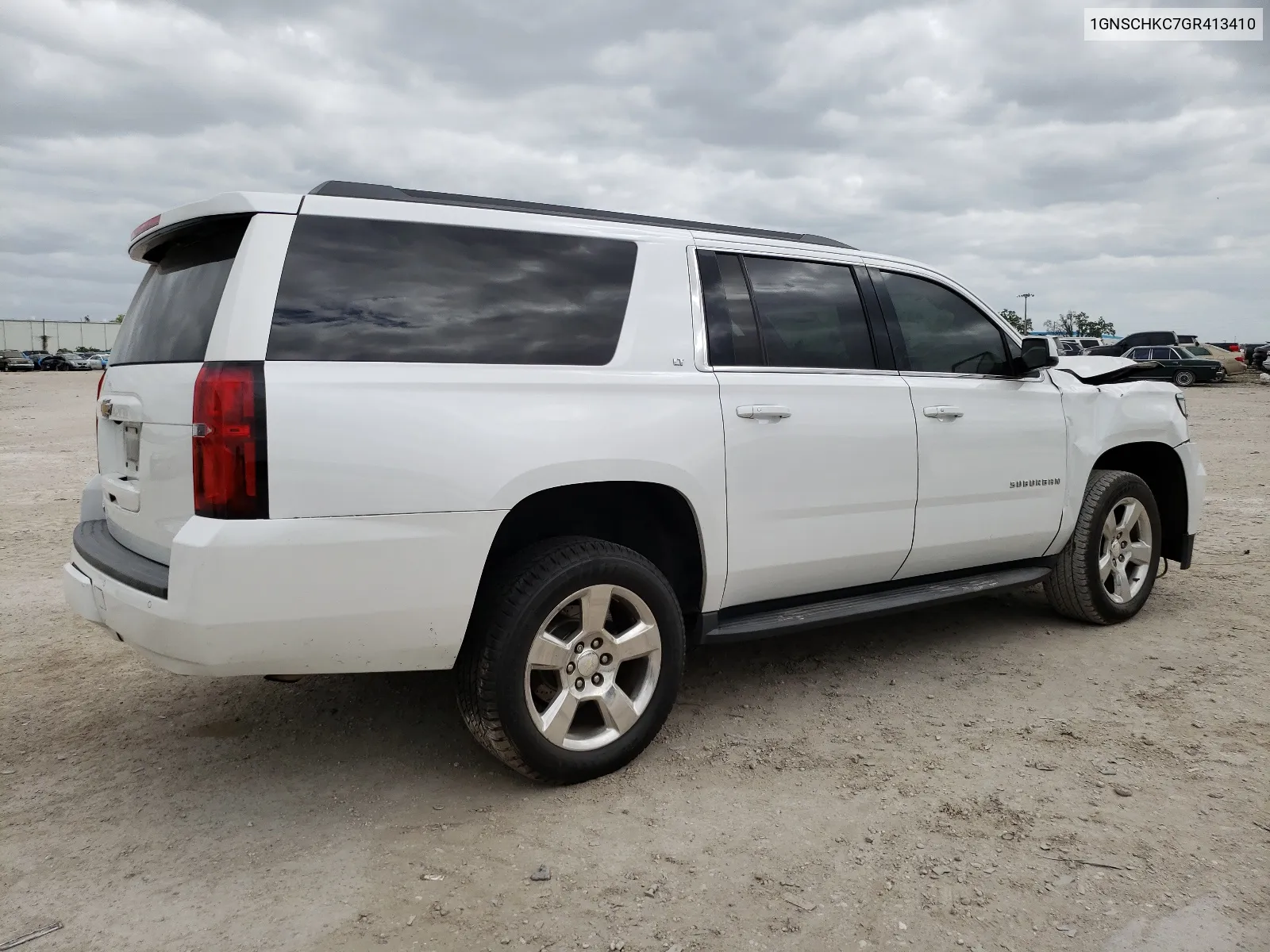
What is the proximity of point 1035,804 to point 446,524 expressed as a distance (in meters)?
2.06

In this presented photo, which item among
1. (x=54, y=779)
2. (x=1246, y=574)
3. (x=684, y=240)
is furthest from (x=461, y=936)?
(x=1246, y=574)

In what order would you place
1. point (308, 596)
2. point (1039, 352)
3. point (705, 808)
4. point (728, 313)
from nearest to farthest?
point (308, 596) < point (705, 808) < point (728, 313) < point (1039, 352)

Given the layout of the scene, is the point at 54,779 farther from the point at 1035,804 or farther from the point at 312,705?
the point at 1035,804

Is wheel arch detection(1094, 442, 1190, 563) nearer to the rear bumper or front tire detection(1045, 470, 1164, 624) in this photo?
front tire detection(1045, 470, 1164, 624)

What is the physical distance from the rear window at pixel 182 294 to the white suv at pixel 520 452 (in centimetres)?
2

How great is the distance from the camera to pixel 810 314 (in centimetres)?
394

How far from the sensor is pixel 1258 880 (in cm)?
262

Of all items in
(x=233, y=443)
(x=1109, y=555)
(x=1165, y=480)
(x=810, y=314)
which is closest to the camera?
(x=233, y=443)

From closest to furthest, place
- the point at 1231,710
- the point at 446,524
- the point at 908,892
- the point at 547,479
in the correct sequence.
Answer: the point at 908,892 < the point at 446,524 < the point at 547,479 < the point at 1231,710

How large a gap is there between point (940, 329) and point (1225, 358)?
38.3m

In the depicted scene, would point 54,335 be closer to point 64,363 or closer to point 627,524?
point 64,363

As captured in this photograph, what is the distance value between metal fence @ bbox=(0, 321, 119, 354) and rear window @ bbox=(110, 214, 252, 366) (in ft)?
292

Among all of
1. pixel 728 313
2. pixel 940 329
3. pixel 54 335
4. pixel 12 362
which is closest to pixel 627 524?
pixel 728 313

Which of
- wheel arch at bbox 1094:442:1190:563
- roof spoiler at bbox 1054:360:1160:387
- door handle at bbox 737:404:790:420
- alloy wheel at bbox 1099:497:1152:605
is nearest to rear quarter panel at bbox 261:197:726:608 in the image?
door handle at bbox 737:404:790:420
